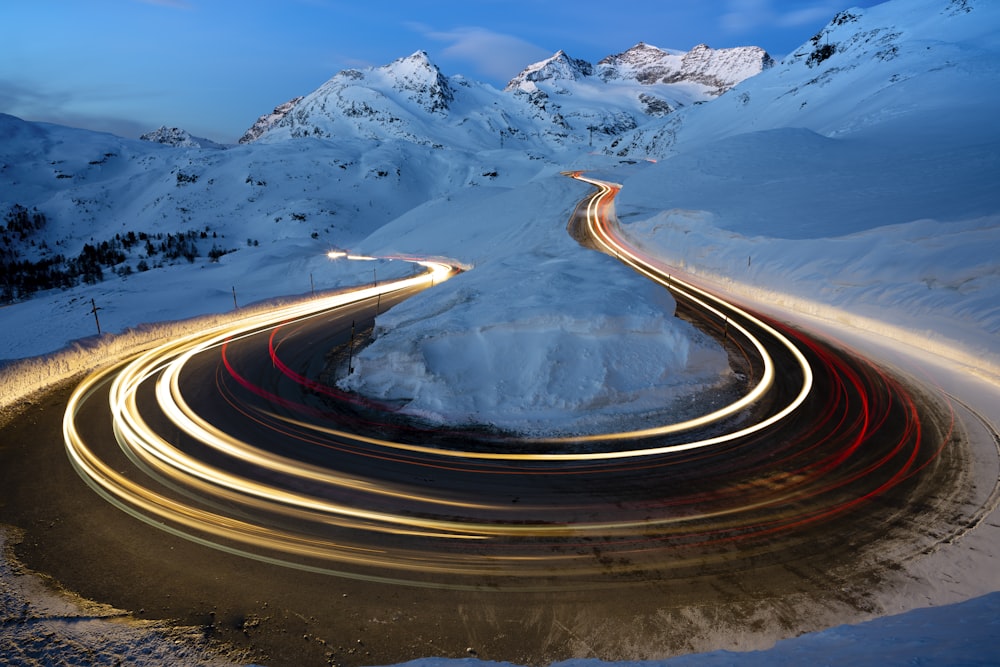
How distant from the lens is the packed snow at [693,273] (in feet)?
42.5

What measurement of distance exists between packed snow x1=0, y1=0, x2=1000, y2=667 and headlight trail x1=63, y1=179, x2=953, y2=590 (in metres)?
1.57

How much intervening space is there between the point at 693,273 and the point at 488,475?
26.6 m

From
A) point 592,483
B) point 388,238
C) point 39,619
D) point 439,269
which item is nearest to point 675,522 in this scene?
point 592,483

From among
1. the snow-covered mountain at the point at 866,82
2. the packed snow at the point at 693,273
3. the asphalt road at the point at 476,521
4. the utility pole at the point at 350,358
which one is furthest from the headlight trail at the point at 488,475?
the snow-covered mountain at the point at 866,82

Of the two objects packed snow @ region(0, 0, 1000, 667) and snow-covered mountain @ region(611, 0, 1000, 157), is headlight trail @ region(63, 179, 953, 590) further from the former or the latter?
snow-covered mountain @ region(611, 0, 1000, 157)

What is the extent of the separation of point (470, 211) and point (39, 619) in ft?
160

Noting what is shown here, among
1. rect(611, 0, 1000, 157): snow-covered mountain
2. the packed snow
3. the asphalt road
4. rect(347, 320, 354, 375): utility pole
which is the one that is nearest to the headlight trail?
the asphalt road

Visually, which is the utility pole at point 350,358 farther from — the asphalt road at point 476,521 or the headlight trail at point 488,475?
the asphalt road at point 476,521

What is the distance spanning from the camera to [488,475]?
10828 millimetres

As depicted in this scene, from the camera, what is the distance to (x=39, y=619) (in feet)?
22.7

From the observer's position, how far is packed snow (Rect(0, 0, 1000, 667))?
42.5ft

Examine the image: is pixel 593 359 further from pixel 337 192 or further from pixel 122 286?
pixel 337 192

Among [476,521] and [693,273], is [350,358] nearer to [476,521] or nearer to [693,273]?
[476,521]

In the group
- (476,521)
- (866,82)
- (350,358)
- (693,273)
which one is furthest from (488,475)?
(866,82)
